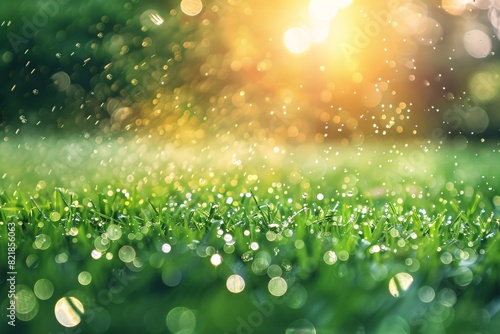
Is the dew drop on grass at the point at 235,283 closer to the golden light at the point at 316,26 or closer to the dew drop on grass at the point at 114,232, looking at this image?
the dew drop on grass at the point at 114,232

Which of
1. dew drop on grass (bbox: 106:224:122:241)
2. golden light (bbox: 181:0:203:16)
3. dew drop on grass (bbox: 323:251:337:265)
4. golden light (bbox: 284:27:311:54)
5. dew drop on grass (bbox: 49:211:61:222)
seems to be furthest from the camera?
golden light (bbox: 284:27:311:54)

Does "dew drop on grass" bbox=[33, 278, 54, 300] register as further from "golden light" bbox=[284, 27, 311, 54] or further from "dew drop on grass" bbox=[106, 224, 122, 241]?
"golden light" bbox=[284, 27, 311, 54]

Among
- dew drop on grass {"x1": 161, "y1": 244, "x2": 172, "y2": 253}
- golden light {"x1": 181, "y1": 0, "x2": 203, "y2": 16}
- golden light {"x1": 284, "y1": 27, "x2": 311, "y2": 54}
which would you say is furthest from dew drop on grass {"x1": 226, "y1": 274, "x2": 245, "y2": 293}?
golden light {"x1": 284, "y1": 27, "x2": 311, "y2": 54}

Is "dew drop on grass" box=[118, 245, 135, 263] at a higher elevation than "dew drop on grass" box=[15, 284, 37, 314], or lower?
lower

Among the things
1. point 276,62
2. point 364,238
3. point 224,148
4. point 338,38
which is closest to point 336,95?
point 276,62

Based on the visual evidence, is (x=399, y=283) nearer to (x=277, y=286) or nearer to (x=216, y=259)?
(x=277, y=286)

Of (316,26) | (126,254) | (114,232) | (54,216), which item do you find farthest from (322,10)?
(126,254)

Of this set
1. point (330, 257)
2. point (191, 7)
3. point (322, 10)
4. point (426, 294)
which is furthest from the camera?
point (322, 10)
